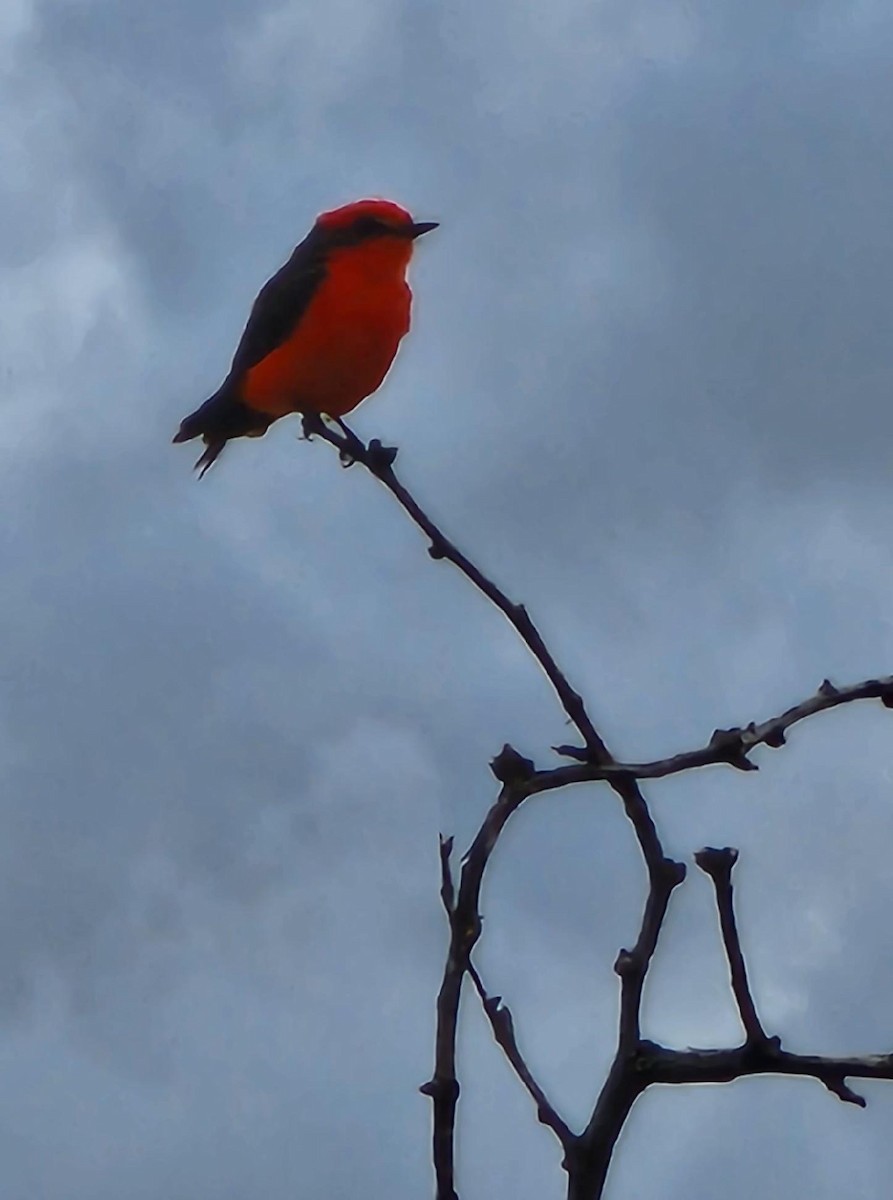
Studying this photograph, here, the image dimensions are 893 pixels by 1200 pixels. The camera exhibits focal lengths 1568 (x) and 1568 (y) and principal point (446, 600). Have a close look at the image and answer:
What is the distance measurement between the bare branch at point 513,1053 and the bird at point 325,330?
4.39 meters

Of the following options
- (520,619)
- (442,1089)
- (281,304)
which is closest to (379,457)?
(520,619)

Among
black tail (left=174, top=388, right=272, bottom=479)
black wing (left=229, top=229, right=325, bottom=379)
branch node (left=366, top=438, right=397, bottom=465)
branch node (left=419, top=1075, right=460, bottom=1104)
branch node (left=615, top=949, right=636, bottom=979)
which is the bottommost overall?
branch node (left=419, top=1075, right=460, bottom=1104)

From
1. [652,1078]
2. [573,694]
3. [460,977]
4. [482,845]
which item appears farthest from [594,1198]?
[573,694]

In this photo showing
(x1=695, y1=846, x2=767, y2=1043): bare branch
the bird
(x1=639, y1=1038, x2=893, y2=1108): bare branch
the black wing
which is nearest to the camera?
(x1=639, y1=1038, x2=893, y2=1108): bare branch

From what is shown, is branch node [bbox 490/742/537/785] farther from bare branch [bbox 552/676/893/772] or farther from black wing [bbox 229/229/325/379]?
black wing [bbox 229/229/325/379]

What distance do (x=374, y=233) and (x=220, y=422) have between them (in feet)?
3.99

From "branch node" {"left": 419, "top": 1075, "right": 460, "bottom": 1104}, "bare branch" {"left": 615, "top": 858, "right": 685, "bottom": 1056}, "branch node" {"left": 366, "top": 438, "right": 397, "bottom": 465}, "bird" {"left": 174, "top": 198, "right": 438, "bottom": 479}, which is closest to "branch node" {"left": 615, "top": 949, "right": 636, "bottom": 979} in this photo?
"bare branch" {"left": 615, "top": 858, "right": 685, "bottom": 1056}

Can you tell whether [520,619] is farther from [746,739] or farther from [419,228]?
[419,228]

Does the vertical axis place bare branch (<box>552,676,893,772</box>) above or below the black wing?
below

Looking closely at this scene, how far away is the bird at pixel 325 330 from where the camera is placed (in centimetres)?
635

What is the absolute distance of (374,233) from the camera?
23.3 ft

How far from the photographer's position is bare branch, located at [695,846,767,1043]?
57.7 inches

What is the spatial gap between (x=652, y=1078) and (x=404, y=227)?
6069mm

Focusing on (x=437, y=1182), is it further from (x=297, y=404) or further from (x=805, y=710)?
(x=297, y=404)
